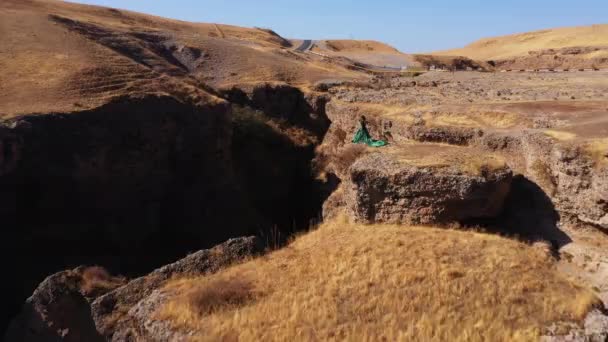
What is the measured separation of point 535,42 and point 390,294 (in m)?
65.2

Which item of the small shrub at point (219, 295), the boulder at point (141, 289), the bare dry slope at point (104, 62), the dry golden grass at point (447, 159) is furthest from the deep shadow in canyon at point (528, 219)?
the bare dry slope at point (104, 62)

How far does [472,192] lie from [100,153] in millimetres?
13991

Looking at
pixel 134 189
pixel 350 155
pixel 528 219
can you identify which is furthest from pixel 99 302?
pixel 134 189

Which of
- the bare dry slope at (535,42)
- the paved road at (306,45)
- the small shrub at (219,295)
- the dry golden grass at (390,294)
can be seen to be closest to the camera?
the dry golden grass at (390,294)

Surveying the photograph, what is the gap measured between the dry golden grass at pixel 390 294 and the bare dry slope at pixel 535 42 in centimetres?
5061

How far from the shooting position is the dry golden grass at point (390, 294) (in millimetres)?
6855

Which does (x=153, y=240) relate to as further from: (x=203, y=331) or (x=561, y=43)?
(x=561, y=43)

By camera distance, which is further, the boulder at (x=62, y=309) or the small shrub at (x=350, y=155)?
the small shrub at (x=350, y=155)

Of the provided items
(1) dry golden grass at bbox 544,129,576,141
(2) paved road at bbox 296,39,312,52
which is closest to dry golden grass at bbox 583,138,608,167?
(1) dry golden grass at bbox 544,129,576,141

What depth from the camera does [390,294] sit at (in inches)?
310

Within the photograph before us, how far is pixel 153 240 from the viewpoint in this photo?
18.7 m

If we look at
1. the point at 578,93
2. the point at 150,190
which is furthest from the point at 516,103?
the point at 150,190

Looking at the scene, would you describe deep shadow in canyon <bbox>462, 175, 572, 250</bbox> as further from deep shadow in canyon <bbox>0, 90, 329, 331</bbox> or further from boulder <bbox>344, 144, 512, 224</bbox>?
deep shadow in canyon <bbox>0, 90, 329, 331</bbox>

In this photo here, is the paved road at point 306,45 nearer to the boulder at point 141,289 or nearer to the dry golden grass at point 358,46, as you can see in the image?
the dry golden grass at point 358,46
